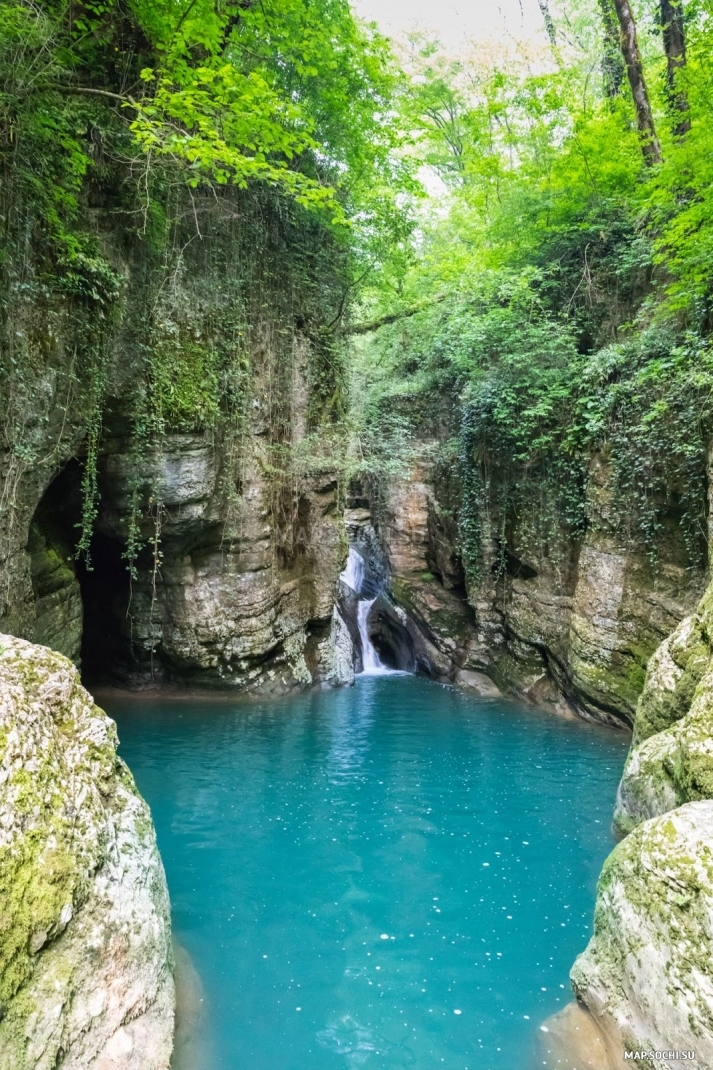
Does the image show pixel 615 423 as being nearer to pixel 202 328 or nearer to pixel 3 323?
pixel 202 328

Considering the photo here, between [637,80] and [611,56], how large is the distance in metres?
2.68

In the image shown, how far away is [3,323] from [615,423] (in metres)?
9.29

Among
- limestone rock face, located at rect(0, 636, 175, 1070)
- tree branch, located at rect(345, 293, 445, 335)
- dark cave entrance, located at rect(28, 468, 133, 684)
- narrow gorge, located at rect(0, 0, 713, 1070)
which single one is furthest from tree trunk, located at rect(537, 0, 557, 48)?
limestone rock face, located at rect(0, 636, 175, 1070)

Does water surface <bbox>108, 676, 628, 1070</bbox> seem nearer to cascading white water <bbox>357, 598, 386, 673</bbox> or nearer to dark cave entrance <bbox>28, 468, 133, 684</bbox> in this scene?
dark cave entrance <bbox>28, 468, 133, 684</bbox>

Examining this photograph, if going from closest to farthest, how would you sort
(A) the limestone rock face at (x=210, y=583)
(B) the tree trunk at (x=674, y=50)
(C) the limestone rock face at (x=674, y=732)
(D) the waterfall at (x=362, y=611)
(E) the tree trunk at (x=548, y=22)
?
(C) the limestone rock face at (x=674, y=732) → (B) the tree trunk at (x=674, y=50) → (A) the limestone rock face at (x=210, y=583) → (E) the tree trunk at (x=548, y=22) → (D) the waterfall at (x=362, y=611)

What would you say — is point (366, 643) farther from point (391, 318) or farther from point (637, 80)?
point (637, 80)

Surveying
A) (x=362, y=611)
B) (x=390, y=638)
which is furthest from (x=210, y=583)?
(x=390, y=638)

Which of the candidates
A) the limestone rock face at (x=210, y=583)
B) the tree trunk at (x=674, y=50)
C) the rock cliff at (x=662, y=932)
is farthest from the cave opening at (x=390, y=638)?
the tree trunk at (x=674, y=50)

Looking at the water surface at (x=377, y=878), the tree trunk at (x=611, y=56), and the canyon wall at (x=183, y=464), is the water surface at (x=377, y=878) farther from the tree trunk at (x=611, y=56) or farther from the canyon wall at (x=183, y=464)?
the tree trunk at (x=611, y=56)

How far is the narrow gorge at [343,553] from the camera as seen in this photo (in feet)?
11.2

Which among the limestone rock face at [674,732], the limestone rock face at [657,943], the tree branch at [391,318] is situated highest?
the tree branch at [391,318]

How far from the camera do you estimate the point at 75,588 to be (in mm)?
9039

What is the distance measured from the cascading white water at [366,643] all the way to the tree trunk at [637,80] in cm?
1251

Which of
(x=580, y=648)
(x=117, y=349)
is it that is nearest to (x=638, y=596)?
(x=580, y=648)
